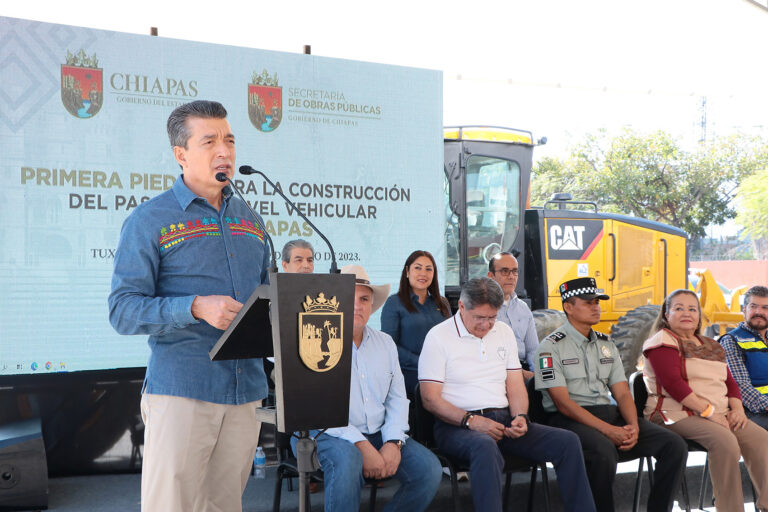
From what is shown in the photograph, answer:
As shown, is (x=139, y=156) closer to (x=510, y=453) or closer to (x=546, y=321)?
(x=510, y=453)

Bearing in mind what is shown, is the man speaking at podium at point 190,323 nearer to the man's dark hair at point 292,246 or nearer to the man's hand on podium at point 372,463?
the man's hand on podium at point 372,463

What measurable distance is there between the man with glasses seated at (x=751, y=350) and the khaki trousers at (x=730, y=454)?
0.28 m

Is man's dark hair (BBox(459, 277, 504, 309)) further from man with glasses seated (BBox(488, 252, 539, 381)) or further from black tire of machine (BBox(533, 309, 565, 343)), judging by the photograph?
black tire of machine (BBox(533, 309, 565, 343))

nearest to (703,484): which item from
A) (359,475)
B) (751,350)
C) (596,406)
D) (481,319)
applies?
(751,350)

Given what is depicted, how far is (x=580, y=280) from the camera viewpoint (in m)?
3.77

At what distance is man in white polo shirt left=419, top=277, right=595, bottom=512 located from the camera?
3.18 metres

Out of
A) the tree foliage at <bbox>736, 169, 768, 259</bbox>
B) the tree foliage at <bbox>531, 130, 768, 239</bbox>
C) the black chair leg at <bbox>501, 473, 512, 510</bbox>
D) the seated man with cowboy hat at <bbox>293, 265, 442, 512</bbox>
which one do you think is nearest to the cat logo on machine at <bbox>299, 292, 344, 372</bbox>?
the seated man with cowboy hat at <bbox>293, 265, 442, 512</bbox>

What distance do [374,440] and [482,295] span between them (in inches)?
34.3

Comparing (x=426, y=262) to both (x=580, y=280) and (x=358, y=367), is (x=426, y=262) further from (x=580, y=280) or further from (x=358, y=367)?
(x=358, y=367)

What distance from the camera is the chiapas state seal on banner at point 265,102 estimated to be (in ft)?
13.3

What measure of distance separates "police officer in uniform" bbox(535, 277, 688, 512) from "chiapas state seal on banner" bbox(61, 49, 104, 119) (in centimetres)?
269

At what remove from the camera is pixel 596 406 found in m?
3.62

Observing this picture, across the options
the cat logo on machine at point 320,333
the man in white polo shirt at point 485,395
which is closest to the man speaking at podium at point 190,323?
the cat logo on machine at point 320,333

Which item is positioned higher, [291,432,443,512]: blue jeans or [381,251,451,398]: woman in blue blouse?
[381,251,451,398]: woman in blue blouse
